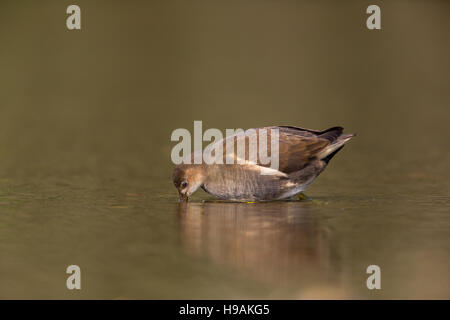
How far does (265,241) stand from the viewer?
8.71 metres

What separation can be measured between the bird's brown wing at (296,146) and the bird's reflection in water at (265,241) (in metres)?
0.62

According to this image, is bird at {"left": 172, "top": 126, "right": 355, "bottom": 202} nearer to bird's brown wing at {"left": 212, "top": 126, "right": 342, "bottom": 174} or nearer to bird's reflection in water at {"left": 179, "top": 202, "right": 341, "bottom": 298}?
bird's brown wing at {"left": 212, "top": 126, "right": 342, "bottom": 174}

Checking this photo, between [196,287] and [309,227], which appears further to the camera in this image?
[309,227]

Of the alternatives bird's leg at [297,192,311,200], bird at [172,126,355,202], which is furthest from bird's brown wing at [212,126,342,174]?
bird's leg at [297,192,311,200]

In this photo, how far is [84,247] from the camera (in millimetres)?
8484

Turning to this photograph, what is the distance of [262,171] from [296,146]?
72 cm

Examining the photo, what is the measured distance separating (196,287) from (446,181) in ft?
24.4

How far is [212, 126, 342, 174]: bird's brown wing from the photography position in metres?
11.1

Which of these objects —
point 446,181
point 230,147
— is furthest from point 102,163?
point 446,181

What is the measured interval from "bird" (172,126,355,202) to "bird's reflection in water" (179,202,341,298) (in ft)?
0.67

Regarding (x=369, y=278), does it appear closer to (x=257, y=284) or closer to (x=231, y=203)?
(x=257, y=284)

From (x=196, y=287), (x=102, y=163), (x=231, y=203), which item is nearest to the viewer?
(x=196, y=287)

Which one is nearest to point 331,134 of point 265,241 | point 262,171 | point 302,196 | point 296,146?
point 296,146

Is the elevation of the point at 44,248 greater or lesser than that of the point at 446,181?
lesser
